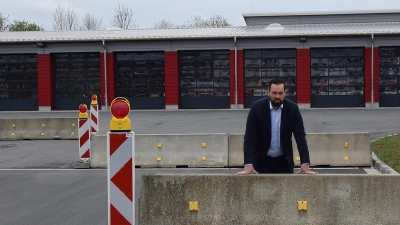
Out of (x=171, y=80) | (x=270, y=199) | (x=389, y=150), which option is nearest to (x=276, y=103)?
(x=270, y=199)

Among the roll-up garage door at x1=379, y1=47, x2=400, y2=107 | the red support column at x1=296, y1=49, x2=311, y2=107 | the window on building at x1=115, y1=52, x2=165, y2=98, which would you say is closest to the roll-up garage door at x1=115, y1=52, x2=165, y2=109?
the window on building at x1=115, y1=52, x2=165, y2=98

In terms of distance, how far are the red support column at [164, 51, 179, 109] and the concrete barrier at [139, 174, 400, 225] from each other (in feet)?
103

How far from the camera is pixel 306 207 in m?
6.64

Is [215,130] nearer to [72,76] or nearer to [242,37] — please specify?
[242,37]

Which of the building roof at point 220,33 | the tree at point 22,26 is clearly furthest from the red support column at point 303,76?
the tree at point 22,26

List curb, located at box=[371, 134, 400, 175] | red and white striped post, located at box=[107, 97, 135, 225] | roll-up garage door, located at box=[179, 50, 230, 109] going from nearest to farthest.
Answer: red and white striped post, located at box=[107, 97, 135, 225], curb, located at box=[371, 134, 400, 175], roll-up garage door, located at box=[179, 50, 230, 109]

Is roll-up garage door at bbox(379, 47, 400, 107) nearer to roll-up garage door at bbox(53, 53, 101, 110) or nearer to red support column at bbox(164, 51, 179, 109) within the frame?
red support column at bbox(164, 51, 179, 109)

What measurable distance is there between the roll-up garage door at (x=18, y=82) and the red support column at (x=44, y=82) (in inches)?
23.6

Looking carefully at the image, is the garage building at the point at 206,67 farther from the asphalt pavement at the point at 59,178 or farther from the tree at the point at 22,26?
the tree at the point at 22,26

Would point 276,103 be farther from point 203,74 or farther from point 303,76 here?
point 203,74

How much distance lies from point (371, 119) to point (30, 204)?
65.4ft

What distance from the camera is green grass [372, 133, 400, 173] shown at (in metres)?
13.0

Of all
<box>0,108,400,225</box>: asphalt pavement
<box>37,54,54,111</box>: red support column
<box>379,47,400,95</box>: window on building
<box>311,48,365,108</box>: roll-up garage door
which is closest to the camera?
<box>0,108,400,225</box>: asphalt pavement

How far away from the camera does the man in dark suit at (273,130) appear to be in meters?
6.53
